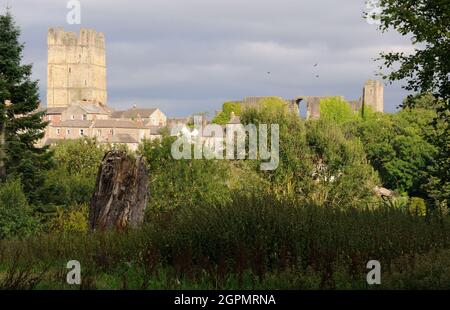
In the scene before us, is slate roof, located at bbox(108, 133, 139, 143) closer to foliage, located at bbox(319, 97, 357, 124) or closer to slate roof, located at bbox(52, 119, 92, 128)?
slate roof, located at bbox(52, 119, 92, 128)

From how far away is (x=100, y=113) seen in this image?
→ 541ft

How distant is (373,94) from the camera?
142 m

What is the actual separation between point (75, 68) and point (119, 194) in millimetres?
170633

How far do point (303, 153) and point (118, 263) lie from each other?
47932 mm

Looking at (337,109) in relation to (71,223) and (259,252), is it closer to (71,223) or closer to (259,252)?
(71,223)

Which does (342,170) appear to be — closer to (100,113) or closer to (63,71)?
(100,113)

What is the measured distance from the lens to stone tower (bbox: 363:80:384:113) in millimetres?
140875

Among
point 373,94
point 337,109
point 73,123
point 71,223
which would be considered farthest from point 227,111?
point 71,223

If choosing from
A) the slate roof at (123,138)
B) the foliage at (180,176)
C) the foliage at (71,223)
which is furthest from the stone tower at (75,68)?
the foliage at (71,223)

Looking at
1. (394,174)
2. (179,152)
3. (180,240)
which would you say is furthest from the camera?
(394,174)

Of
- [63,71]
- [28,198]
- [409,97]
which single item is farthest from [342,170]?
[63,71]

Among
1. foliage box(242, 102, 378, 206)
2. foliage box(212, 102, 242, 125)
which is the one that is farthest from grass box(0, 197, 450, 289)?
foliage box(212, 102, 242, 125)

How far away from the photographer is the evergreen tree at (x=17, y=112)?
44188 millimetres

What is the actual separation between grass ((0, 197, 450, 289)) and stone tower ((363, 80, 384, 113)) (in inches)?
5105
